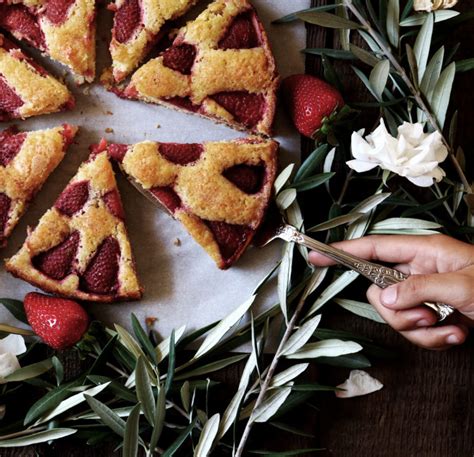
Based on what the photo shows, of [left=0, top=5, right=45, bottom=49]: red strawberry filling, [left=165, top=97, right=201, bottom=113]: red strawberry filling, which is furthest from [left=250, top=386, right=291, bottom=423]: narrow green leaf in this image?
[left=0, top=5, right=45, bottom=49]: red strawberry filling

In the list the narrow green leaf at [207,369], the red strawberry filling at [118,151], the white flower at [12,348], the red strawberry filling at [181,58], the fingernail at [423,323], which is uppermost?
the red strawberry filling at [181,58]

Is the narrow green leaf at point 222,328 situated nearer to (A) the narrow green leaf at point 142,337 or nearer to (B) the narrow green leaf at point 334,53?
(A) the narrow green leaf at point 142,337

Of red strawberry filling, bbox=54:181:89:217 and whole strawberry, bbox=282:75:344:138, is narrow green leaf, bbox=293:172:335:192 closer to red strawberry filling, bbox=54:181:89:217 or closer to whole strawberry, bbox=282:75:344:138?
whole strawberry, bbox=282:75:344:138

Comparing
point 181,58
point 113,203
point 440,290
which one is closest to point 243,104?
point 181,58

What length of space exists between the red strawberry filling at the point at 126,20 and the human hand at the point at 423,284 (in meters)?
0.86

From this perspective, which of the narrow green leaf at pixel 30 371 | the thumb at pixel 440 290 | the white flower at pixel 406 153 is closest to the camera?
the thumb at pixel 440 290

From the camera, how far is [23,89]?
2.19 m

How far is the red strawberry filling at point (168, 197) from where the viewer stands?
218cm

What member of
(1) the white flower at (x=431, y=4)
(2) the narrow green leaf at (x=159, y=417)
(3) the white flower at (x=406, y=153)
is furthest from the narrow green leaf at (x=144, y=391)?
(1) the white flower at (x=431, y=4)

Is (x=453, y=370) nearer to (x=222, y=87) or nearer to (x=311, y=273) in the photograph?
(x=311, y=273)

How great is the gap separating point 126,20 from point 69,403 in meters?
1.12

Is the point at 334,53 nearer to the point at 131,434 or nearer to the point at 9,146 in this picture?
the point at 9,146

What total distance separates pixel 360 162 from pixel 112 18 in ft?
2.93

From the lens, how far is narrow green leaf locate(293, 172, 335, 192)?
2092 mm
